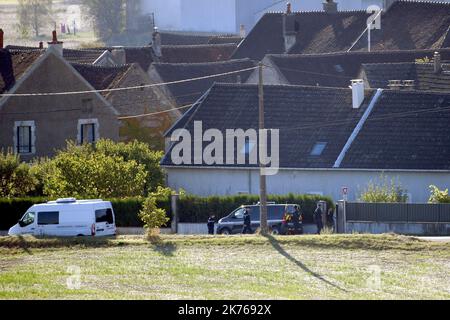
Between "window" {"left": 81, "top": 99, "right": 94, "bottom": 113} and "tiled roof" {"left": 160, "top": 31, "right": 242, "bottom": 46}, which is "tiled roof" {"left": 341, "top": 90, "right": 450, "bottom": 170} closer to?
"window" {"left": 81, "top": 99, "right": 94, "bottom": 113}

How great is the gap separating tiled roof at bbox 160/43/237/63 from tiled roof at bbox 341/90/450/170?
36.8m

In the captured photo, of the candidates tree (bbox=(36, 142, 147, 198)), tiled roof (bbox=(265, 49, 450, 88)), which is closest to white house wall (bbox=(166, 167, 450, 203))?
tree (bbox=(36, 142, 147, 198))

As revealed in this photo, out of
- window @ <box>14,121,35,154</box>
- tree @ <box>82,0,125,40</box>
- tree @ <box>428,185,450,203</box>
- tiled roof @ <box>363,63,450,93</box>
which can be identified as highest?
tree @ <box>82,0,125,40</box>

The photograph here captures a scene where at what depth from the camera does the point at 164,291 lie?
29.4 m

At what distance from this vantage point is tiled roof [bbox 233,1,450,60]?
81188mm

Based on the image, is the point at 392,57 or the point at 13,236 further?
the point at 392,57

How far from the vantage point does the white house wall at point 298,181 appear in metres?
51.2

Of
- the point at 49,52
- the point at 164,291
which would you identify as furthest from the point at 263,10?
the point at 164,291

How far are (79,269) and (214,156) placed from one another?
19162mm

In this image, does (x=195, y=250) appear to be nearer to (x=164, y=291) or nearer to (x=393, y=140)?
(x=164, y=291)

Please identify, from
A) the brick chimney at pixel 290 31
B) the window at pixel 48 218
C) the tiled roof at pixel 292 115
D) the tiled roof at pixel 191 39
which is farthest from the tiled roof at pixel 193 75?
the window at pixel 48 218

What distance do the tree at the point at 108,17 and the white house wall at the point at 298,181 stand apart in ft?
277

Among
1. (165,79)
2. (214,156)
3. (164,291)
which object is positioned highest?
(165,79)

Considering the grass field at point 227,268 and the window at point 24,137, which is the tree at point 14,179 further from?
the grass field at point 227,268
